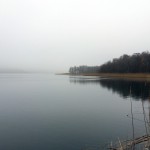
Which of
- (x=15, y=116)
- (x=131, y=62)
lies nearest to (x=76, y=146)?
(x=15, y=116)

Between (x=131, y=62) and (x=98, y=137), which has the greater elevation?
(x=131, y=62)

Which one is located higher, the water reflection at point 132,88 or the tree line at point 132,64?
the tree line at point 132,64

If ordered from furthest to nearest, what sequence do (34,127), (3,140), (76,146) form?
(34,127) → (3,140) → (76,146)

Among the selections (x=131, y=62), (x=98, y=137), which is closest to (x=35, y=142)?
(x=98, y=137)

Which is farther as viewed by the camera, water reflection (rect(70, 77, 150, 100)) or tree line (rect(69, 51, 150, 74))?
tree line (rect(69, 51, 150, 74))

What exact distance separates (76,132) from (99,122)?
7.33 ft

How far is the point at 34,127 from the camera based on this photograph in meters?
10.0

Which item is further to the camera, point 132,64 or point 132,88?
point 132,64

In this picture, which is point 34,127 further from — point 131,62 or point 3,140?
point 131,62

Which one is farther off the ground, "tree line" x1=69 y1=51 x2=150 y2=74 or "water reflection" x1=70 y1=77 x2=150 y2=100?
"tree line" x1=69 y1=51 x2=150 y2=74

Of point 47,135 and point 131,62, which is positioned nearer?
point 47,135

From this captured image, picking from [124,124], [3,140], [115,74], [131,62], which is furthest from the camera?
[115,74]

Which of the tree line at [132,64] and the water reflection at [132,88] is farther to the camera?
the tree line at [132,64]

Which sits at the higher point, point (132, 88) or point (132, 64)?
point (132, 64)
